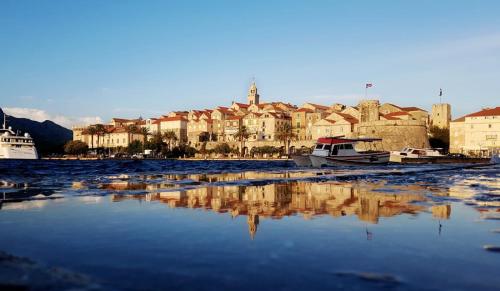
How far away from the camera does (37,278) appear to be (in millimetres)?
3715

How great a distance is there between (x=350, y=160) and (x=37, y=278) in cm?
3909

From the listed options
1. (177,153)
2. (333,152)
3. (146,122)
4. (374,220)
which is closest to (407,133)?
(333,152)

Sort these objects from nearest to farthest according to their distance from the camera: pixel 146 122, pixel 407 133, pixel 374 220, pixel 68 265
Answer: pixel 68 265 < pixel 374 220 < pixel 407 133 < pixel 146 122

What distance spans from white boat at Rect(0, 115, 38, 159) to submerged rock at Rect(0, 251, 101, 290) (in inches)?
3268

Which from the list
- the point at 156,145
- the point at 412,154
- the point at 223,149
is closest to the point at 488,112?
the point at 412,154

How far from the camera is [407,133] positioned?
83.2 metres

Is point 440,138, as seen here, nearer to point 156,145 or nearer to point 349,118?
point 349,118

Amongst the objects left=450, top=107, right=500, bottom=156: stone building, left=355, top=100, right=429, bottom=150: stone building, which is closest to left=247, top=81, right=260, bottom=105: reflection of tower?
left=355, top=100, right=429, bottom=150: stone building

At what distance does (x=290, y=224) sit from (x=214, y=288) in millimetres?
3158

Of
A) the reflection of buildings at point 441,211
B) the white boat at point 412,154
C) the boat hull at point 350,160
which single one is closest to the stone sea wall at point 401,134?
the white boat at point 412,154

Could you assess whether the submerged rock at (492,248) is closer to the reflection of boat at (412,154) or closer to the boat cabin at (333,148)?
the boat cabin at (333,148)

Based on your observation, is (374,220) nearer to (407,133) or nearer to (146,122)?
(407,133)

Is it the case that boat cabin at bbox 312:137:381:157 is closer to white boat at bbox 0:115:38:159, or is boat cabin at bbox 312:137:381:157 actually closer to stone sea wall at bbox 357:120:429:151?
stone sea wall at bbox 357:120:429:151

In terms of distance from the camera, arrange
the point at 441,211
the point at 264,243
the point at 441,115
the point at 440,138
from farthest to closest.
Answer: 1. the point at 441,115
2. the point at 440,138
3. the point at 441,211
4. the point at 264,243
